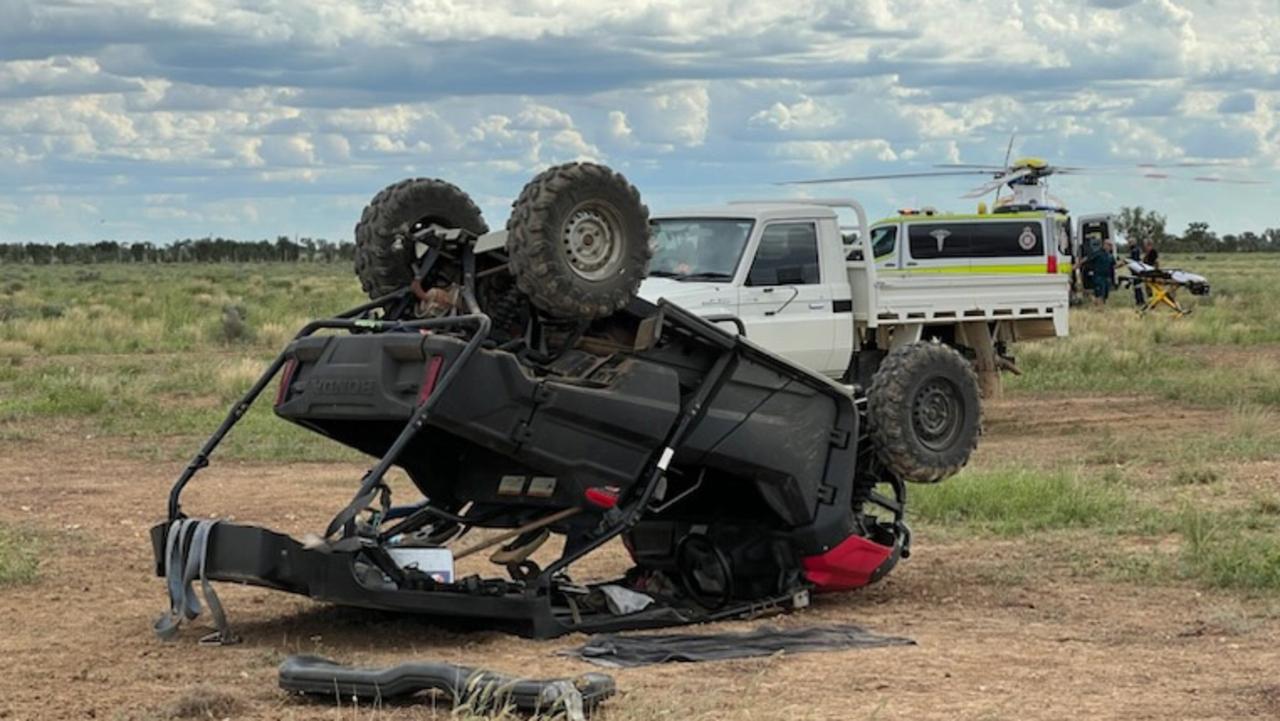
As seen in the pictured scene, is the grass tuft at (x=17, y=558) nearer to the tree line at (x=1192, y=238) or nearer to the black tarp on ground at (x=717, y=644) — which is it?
the black tarp on ground at (x=717, y=644)

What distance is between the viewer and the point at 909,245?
30.7 meters

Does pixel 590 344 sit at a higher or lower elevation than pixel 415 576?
higher

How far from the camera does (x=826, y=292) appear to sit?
56.1 feet

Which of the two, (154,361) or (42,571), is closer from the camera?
(42,571)

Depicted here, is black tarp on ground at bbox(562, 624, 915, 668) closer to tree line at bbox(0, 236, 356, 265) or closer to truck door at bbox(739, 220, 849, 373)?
truck door at bbox(739, 220, 849, 373)

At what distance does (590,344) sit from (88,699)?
10.1 ft

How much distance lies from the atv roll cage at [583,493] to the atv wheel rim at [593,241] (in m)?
0.31

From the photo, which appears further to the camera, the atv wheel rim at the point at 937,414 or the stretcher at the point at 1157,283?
the stretcher at the point at 1157,283

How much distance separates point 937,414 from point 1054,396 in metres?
14.4

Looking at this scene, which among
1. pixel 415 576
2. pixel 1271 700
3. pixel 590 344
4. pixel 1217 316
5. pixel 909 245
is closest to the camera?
pixel 1271 700

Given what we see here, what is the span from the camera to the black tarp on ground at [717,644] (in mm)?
8516

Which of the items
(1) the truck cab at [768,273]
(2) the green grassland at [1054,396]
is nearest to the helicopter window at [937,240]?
(2) the green grassland at [1054,396]

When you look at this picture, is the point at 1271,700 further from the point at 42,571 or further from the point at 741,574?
the point at 42,571

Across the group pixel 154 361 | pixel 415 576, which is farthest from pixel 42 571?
pixel 154 361
